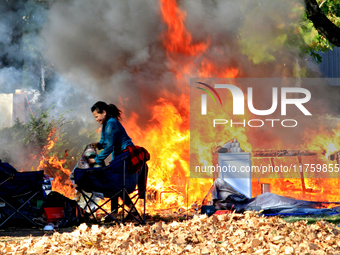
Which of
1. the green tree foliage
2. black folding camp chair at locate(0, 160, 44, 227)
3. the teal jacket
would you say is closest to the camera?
black folding camp chair at locate(0, 160, 44, 227)

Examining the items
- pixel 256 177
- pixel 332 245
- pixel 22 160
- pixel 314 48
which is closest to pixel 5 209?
pixel 22 160

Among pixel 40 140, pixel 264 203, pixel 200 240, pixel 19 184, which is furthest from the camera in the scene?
pixel 40 140

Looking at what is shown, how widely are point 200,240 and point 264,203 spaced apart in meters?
2.57

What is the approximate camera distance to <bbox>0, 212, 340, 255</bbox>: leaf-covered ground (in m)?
2.95

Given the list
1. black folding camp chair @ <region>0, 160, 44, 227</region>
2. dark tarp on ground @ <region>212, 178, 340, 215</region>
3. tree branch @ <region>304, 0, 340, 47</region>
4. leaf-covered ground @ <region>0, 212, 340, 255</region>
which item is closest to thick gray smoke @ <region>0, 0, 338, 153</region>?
tree branch @ <region>304, 0, 340, 47</region>

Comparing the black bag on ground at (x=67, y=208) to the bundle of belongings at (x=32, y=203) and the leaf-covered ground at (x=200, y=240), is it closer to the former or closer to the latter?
the bundle of belongings at (x=32, y=203)

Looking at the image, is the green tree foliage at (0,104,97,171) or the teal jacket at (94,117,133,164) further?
the green tree foliage at (0,104,97,171)

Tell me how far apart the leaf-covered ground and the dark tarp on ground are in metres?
1.77

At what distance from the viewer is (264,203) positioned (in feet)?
18.1

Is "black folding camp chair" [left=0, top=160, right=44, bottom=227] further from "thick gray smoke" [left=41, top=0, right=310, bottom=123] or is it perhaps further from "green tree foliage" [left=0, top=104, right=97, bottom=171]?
"thick gray smoke" [left=41, top=0, right=310, bottom=123]

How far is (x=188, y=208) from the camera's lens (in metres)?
6.90

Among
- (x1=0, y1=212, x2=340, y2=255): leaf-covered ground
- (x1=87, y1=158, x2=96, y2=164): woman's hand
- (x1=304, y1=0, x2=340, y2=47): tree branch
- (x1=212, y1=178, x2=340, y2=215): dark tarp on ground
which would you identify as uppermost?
(x1=304, y1=0, x2=340, y2=47): tree branch

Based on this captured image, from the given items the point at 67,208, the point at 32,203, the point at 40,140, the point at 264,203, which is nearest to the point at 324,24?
the point at 264,203

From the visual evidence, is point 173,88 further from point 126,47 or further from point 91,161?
point 91,161
